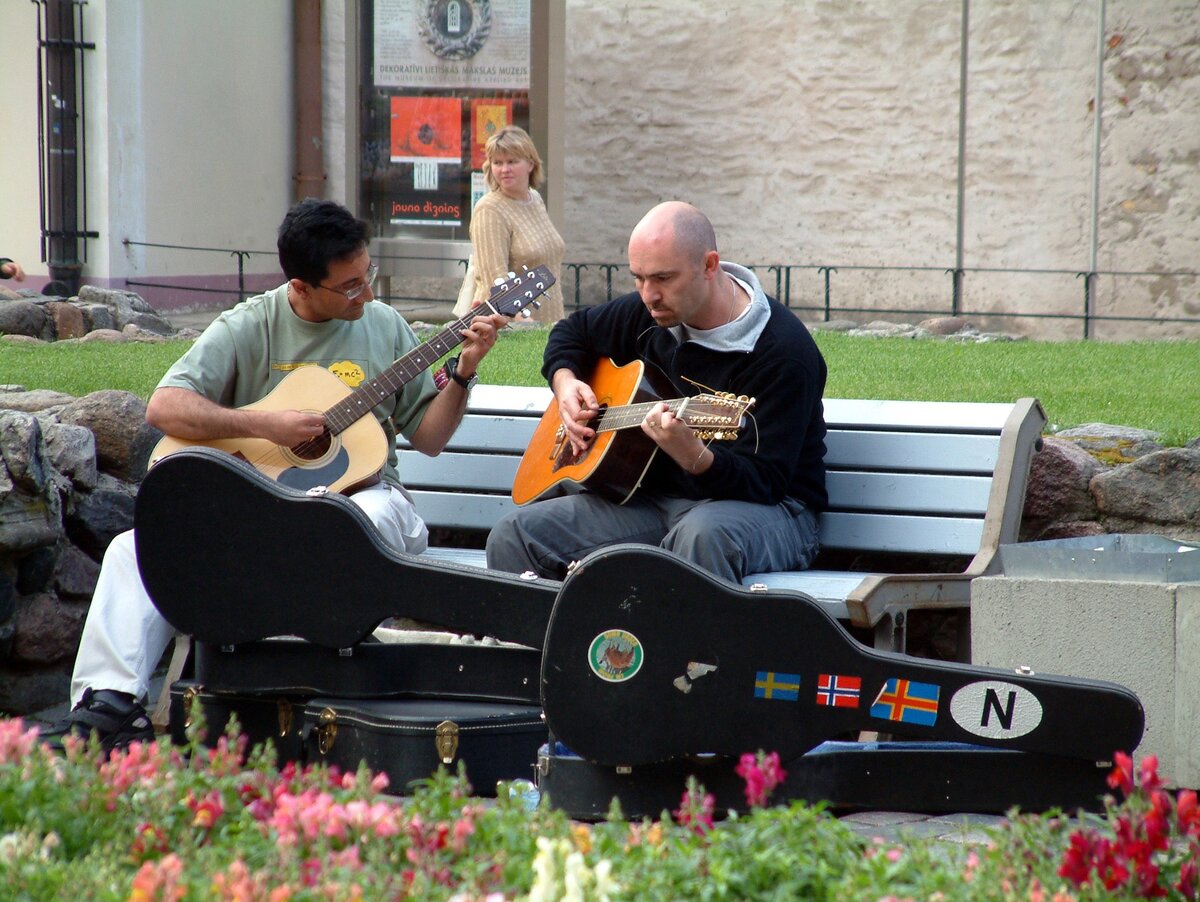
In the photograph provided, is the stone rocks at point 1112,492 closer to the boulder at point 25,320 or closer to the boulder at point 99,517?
the boulder at point 99,517

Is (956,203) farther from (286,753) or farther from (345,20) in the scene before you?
(286,753)

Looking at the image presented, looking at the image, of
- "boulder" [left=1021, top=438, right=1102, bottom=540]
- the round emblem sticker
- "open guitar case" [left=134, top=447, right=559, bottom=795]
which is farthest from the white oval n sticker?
"boulder" [left=1021, top=438, right=1102, bottom=540]

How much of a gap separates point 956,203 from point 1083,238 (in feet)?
3.85

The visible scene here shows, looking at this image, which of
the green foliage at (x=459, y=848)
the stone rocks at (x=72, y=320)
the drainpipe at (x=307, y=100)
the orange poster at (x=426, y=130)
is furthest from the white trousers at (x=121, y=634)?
the drainpipe at (x=307, y=100)

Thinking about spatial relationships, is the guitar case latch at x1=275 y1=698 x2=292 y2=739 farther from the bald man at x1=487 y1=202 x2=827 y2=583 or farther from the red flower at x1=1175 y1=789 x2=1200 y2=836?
the red flower at x1=1175 y1=789 x2=1200 y2=836

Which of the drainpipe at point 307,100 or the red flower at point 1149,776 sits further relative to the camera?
the drainpipe at point 307,100

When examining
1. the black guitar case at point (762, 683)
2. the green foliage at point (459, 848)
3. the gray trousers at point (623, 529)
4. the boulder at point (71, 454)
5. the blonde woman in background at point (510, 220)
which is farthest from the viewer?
the blonde woman in background at point (510, 220)

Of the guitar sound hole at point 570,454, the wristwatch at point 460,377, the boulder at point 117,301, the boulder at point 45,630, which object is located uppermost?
the wristwatch at point 460,377

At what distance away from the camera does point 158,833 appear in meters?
2.12

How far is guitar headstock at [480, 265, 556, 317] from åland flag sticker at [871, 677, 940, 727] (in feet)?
5.83

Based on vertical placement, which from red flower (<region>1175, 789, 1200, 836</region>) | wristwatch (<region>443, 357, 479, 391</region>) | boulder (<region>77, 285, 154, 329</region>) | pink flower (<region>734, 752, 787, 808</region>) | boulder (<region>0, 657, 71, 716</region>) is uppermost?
wristwatch (<region>443, 357, 479, 391</region>)

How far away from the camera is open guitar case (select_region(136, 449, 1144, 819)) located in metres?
2.82

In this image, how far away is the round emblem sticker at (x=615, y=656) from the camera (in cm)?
283

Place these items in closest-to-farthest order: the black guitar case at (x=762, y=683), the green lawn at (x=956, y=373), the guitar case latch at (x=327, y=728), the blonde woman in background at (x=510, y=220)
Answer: the black guitar case at (x=762, y=683) → the guitar case latch at (x=327, y=728) → the green lawn at (x=956, y=373) → the blonde woman in background at (x=510, y=220)
